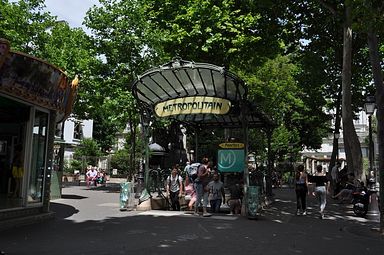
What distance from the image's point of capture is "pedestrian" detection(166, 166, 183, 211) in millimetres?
14023

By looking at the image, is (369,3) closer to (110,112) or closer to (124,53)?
(124,53)

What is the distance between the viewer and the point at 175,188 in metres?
14.2

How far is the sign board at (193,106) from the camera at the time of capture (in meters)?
13.8

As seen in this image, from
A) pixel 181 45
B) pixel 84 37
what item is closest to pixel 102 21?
pixel 84 37

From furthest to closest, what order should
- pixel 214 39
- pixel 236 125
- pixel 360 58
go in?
pixel 360 58 < pixel 214 39 < pixel 236 125

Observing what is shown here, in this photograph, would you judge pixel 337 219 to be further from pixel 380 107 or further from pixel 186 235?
pixel 186 235

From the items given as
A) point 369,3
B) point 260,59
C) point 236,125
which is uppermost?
point 260,59

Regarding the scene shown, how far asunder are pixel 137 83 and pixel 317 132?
3671 cm

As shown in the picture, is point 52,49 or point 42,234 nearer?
point 42,234

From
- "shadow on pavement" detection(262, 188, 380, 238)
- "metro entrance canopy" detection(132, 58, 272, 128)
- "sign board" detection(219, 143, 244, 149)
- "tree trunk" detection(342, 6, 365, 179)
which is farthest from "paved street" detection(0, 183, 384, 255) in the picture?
"tree trunk" detection(342, 6, 365, 179)

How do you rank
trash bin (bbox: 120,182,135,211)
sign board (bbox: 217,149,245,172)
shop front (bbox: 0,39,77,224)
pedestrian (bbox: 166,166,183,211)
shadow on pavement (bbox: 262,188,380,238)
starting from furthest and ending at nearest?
sign board (bbox: 217,149,245,172) → trash bin (bbox: 120,182,135,211) → pedestrian (bbox: 166,166,183,211) → shadow on pavement (bbox: 262,188,380,238) → shop front (bbox: 0,39,77,224)

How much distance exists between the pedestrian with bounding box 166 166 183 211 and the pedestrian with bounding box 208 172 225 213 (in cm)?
106

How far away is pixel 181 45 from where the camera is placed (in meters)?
21.8

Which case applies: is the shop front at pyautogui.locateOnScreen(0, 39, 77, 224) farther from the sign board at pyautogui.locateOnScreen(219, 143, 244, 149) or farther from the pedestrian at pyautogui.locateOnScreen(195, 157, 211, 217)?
the sign board at pyautogui.locateOnScreen(219, 143, 244, 149)
